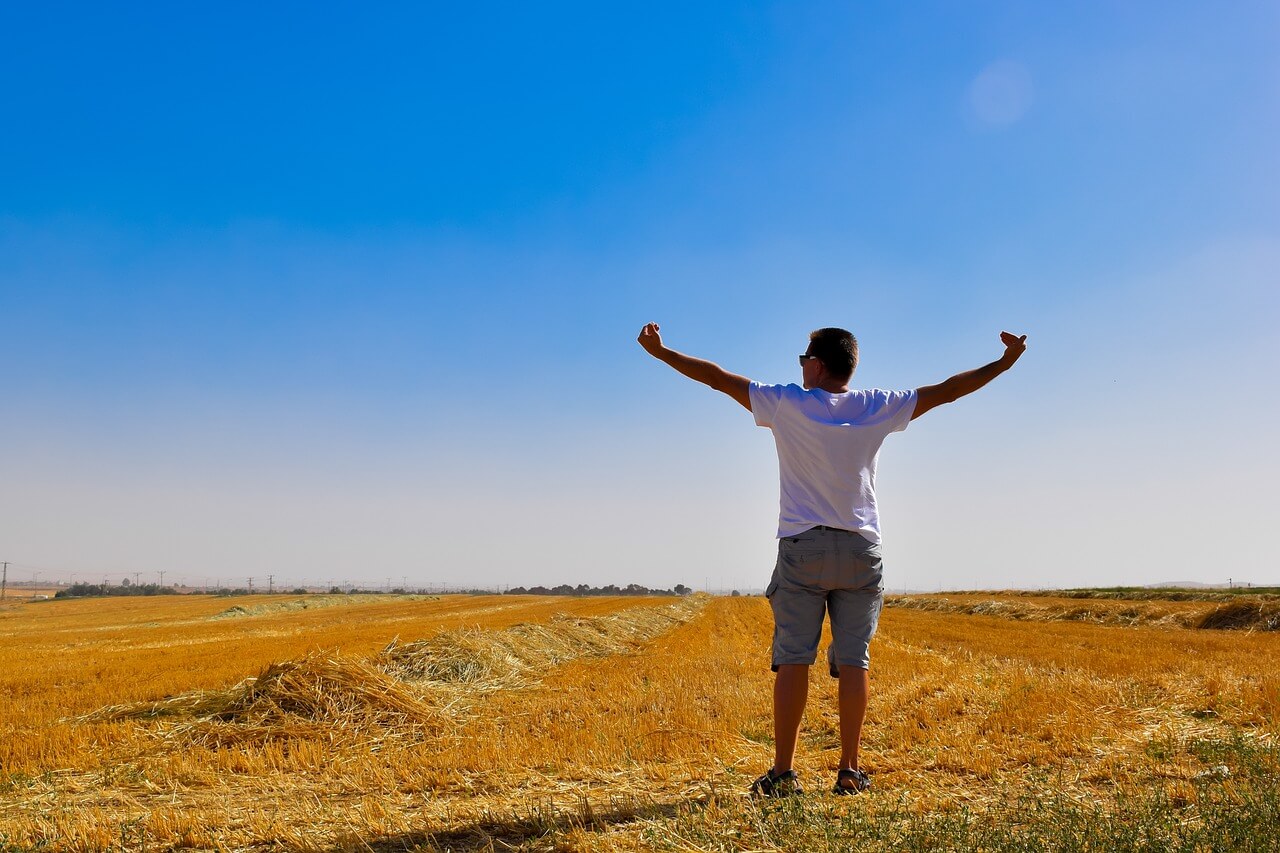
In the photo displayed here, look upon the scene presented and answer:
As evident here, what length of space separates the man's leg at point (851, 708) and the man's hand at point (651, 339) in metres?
1.74

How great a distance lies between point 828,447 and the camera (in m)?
3.96

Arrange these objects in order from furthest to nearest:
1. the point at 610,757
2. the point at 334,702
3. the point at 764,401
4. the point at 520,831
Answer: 1. the point at 334,702
2. the point at 610,757
3. the point at 764,401
4. the point at 520,831

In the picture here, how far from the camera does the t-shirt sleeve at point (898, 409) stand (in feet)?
13.4

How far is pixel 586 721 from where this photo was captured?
21.3 ft

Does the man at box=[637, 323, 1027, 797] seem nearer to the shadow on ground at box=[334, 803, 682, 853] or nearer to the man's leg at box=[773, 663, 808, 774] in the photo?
the man's leg at box=[773, 663, 808, 774]

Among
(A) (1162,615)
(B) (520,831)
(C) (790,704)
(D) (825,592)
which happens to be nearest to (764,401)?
(D) (825,592)

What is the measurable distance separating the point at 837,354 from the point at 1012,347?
998mm

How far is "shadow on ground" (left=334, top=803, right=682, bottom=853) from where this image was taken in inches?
133

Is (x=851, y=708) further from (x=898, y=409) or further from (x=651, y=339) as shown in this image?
(x=651, y=339)

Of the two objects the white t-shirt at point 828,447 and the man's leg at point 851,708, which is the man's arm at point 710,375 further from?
the man's leg at point 851,708

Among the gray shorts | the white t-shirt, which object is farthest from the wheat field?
the white t-shirt

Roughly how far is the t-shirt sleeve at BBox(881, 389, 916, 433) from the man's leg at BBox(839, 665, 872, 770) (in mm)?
1217

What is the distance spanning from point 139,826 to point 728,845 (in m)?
2.79

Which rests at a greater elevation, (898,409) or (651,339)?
(651,339)
